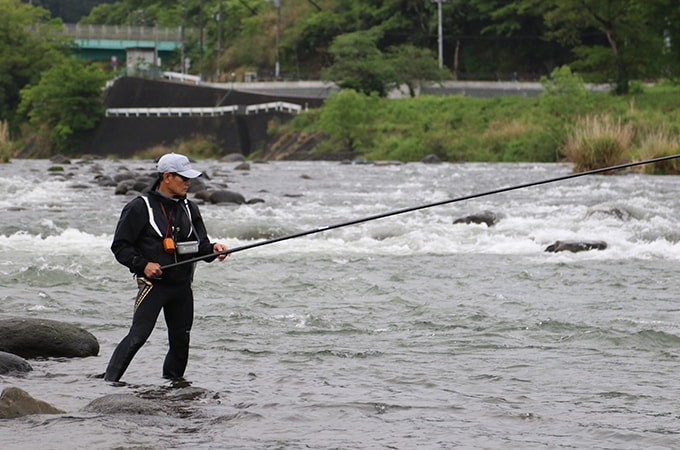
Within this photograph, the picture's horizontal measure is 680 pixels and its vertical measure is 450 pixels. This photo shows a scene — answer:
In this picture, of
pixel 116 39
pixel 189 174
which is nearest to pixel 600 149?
pixel 189 174

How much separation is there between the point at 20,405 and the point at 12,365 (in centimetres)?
133

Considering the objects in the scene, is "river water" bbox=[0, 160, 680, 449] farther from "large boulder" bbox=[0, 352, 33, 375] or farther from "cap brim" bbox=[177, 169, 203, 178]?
"cap brim" bbox=[177, 169, 203, 178]

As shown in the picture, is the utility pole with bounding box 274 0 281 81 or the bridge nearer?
the utility pole with bounding box 274 0 281 81

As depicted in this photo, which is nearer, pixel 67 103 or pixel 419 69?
pixel 419 69

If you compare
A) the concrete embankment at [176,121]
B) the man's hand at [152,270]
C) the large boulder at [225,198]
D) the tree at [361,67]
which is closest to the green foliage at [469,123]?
the concrete embankment at [176,121]

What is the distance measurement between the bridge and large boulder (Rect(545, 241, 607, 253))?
317ft

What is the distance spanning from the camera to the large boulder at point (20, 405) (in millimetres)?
6364

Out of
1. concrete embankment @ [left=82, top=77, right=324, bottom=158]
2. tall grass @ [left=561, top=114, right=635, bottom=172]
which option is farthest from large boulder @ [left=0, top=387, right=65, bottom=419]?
concrete embankment @ [left=82, top=77, right=324, bottom=158]

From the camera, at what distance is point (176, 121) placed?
74.2m

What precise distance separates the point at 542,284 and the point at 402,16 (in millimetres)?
71246

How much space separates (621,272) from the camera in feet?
42.4

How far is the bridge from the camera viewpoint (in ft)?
361

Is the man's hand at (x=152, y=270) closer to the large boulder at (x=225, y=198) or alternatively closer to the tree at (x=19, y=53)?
the large boulder at (x=225, y=198)

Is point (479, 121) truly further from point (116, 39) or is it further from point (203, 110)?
point (116, 39)
